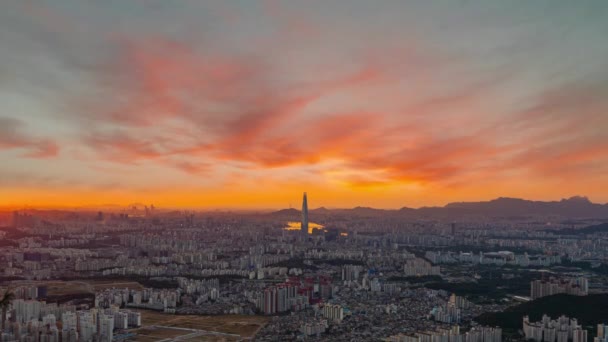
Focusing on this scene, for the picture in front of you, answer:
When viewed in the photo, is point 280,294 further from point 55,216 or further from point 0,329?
point 55,216

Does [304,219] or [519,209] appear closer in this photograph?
[304,219]

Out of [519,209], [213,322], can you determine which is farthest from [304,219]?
[519,209]

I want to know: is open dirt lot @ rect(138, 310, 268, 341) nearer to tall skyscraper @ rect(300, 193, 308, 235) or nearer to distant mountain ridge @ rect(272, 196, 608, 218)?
tall skyscraper @ rect(300, 193, 308, 235)

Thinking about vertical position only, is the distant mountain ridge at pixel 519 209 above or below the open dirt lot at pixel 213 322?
above

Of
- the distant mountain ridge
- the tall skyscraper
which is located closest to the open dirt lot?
the tall skyscraper

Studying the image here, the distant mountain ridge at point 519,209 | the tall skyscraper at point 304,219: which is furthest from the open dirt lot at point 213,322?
the distant mountain ridge at point 519,209

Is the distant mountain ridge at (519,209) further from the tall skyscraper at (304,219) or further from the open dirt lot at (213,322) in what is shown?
the open dirt lot at (213,322)

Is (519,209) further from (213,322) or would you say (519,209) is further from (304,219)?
(213,322)

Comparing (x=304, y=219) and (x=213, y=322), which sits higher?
(x=304, y=219)

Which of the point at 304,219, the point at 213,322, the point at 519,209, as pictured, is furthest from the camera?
the point at 519,209

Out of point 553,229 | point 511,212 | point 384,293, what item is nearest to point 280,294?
point 384,293

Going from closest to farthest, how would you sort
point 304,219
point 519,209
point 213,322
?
1. point 213,322
2. point 304,219
3. point 519,209
